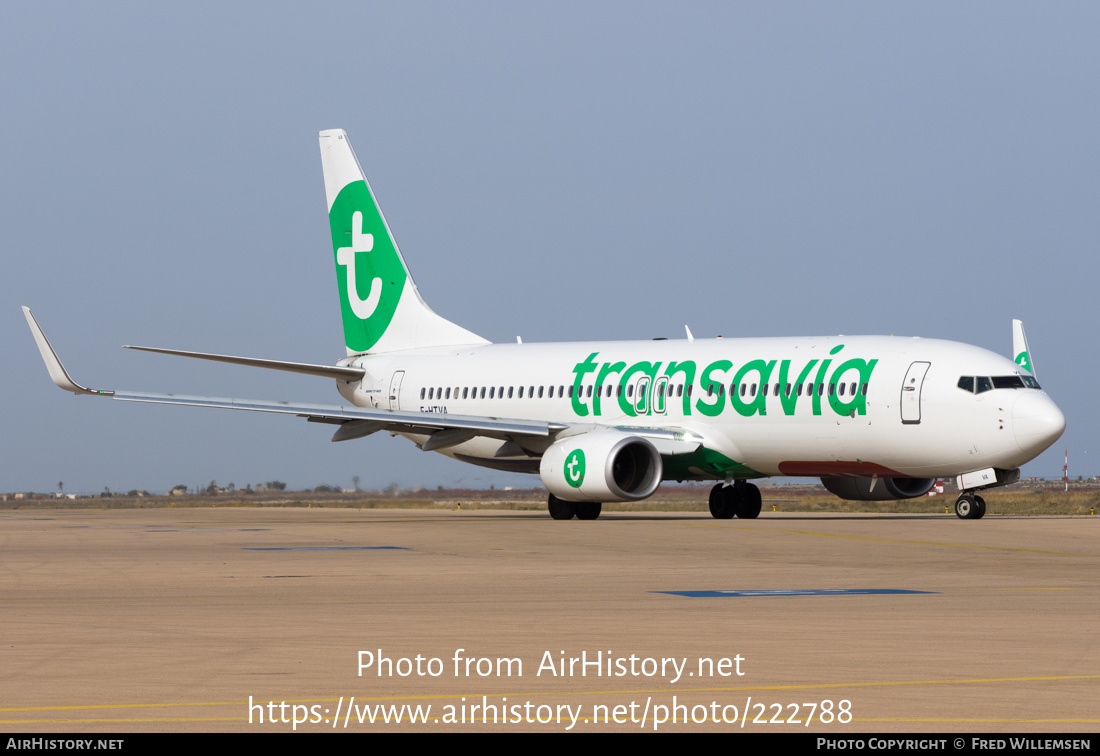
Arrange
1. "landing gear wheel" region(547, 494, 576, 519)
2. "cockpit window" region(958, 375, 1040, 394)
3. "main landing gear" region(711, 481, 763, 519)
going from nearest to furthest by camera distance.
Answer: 1. "cockpit window" region(958, 375, 1040, 394)
2. "landing gear wheel" region(547, 494, 576, 519)
3. "main landing gear" region(711, 481, 763, 519)

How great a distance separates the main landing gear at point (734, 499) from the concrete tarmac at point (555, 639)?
1245 centimetres

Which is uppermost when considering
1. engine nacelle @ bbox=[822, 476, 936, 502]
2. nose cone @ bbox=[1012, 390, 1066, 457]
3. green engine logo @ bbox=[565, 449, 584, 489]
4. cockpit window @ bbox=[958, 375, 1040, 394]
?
cockpit window @ bbox=[958, 375, 1040, 394]

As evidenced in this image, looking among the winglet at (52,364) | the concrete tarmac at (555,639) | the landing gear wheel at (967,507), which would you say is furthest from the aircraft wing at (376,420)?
the concrete tarmac at (555,639)

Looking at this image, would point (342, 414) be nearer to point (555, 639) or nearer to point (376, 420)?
point (376, 420)

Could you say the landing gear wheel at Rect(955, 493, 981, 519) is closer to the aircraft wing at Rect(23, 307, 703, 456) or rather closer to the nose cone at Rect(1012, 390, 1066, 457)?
the nose cone at Rect(1012, 390, 1066, 457)

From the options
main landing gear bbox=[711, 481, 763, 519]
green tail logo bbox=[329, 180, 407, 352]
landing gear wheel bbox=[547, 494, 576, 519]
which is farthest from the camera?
green tail logo bbox=[329, 180, 407, 352]

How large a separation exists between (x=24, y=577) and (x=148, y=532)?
1208cm

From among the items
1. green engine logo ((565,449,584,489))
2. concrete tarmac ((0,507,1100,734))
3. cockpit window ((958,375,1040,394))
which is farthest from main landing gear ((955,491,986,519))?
concrete tarmac ((0,507,1100,734))

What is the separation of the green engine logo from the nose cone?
8390mm

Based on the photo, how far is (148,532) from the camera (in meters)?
29.9

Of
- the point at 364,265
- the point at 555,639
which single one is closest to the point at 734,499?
the point at 364,265

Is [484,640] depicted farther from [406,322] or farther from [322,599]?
[406,322]

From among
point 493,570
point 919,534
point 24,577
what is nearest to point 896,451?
point 919,534

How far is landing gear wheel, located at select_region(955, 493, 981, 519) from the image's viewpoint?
102 feet
